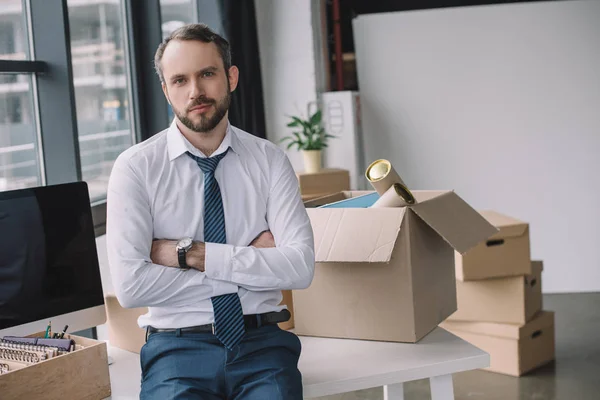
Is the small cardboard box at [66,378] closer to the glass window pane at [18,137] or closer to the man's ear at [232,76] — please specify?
the man's ear at [232,76]

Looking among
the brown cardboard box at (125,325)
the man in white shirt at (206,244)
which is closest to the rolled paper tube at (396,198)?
the man in white shirt at (206,244)

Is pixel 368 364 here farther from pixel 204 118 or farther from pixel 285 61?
pixel 285 61

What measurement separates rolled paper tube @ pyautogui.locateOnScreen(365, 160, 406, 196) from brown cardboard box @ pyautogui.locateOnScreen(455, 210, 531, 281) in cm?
150

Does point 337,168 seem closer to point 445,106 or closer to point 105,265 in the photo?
point 445,106

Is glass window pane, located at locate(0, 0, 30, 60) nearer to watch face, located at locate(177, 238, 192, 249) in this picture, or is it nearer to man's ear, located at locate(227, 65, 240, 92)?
man's ear, located at locate(227, 65, 240, 92)

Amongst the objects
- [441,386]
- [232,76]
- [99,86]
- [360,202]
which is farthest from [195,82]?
[99,86]

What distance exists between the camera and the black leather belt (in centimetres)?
191

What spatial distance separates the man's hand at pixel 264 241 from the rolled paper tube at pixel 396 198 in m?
0.33

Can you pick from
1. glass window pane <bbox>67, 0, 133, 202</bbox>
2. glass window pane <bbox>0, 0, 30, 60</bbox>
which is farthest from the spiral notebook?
glass window pane <bbox>67, 0, 133, 202</bbox>

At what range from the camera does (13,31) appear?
A: 2748mm

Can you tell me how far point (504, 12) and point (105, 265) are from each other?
296cm

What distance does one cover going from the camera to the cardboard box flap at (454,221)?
6.95 ft

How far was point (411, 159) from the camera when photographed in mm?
5191

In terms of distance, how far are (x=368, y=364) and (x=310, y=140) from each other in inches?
116
